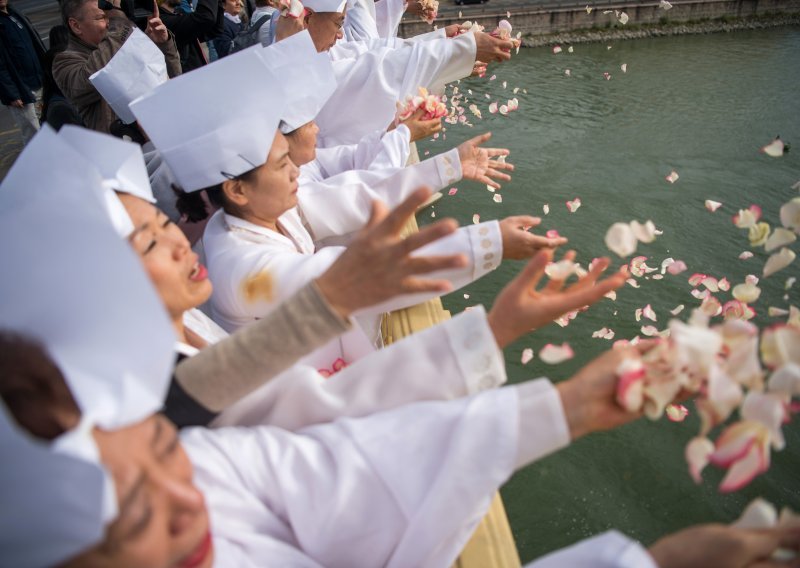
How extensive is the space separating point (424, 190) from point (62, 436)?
0.69m

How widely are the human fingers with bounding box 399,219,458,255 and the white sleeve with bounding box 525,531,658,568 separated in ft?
2.00

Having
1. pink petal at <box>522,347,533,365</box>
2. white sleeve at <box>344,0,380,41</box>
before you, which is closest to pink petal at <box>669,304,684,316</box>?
pink petal at <box>522,347,533,365</box>

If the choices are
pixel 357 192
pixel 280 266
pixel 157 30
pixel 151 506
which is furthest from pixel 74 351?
pixel 157 30

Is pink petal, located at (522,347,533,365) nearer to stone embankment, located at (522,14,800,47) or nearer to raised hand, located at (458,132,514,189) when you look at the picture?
raised hand, located at (458,132,514,189)

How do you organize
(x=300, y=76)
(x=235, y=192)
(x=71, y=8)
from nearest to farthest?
(x=235, y=192) < (x=300, y=76) < (x=71, y=8)

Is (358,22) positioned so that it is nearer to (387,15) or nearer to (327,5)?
(387,15)

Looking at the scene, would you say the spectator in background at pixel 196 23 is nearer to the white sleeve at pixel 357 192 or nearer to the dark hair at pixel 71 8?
the dark hair at pixel 71 8

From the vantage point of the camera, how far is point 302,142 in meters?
2.48

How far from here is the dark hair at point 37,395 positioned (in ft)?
2.75

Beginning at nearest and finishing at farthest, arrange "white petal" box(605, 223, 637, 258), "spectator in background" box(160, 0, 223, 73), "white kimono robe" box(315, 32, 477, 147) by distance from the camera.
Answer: "white petal" box(605, 223, 637, 258)
"white kimono robe" box(315, 32, 477, 147)
"spectator in background" box(160, 0, 223, 73)

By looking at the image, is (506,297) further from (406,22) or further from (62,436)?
(406,22)

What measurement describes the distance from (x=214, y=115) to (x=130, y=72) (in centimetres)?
107

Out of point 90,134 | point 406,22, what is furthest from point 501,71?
point 90,134

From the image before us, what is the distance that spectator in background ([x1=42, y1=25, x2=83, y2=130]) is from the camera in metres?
3.28
